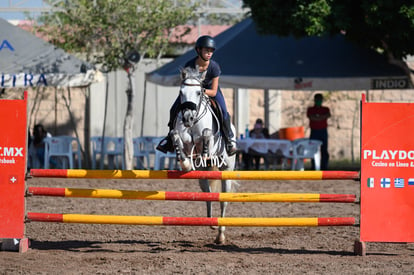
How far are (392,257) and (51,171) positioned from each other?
3.58 metres

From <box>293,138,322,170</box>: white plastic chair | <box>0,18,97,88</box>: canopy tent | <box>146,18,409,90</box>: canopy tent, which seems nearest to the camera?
<box>0,18,97,88</box>: canopy tent

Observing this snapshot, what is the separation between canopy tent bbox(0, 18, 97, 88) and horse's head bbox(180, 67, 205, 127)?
7931mm

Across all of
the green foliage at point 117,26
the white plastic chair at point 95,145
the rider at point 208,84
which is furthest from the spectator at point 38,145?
the rider at point 208,84

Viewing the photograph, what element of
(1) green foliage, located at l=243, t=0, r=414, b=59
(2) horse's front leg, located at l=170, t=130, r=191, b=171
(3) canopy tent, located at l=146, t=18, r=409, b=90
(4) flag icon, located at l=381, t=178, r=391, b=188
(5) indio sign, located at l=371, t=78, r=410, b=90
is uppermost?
(1) green foliage, located at l=243, t=0, r=414, b=59

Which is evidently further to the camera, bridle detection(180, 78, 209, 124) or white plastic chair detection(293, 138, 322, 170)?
white plastic chair detection(293, 138, 322, 170)

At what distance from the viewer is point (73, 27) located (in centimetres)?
1967

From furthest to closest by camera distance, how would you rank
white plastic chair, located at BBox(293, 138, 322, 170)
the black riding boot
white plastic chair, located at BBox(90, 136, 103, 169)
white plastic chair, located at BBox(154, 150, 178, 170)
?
white plastic chair, located at BBox(90, 136, 103, 169), white plastic chair, located at BBox(154, 150, 178, 170), white plastic chair, located at BBox(293, 138, 322, 170), the black riding boot

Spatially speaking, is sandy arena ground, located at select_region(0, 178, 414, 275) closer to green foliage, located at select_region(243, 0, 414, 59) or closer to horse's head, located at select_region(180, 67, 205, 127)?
horse's head, located at select_region(180, 67, 205, 127)

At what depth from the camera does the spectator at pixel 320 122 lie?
18.3 metres

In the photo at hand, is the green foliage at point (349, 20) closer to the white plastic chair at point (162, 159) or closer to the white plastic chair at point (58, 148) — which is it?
the white plastic chair at point (162, 159)

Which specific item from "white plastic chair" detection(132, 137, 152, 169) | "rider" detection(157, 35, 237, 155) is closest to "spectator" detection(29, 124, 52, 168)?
"white plastic chair" detection(132, 137, 152, 169)

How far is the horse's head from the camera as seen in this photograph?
8.00 metres

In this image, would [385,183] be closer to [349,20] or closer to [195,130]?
[195,130]

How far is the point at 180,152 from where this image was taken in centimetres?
813
